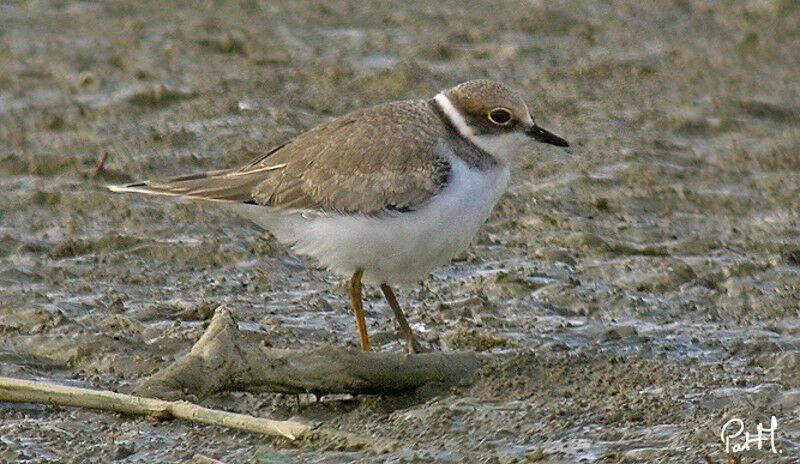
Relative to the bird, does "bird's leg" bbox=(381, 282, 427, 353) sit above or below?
below

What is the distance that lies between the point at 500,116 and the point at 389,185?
770 mm

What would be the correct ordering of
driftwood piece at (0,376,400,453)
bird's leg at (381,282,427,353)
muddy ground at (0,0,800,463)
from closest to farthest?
driftwood piece at (0,376,400,453) < muddy ground at (0,0,800,463) < bird's leg at (381,282,427,353)

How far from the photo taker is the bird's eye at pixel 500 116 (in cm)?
646

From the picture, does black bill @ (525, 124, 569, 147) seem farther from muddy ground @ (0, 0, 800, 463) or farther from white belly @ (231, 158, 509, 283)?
muddy ground @ (0, 0, 800, 463)

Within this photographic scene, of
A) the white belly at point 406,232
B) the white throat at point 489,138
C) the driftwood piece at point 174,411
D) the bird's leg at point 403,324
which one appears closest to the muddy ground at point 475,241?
the driftwood piece at point 174,411

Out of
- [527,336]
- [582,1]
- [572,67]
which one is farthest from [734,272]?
[582,1]

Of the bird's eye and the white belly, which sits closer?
the white belly

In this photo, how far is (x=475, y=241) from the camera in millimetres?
8094

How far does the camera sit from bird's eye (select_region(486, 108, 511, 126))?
646 centimetres

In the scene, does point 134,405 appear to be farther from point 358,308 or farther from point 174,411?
point 358,308

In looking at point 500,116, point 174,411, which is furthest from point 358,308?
point 174,411

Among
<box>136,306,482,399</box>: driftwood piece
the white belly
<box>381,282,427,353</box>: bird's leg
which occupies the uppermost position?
the white belly

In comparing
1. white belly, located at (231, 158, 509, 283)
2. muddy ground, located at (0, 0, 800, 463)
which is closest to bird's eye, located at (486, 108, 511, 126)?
white belly, located at (231, 158, 509, 283)

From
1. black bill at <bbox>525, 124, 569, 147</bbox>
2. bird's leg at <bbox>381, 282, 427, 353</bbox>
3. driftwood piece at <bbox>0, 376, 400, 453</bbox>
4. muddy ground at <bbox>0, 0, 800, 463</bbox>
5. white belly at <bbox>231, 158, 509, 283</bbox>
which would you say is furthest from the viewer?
black bill at <bbox>525, 124, 569, 147</bbox>
